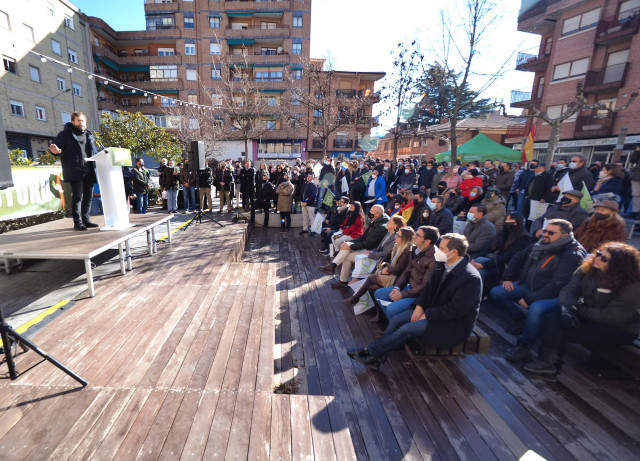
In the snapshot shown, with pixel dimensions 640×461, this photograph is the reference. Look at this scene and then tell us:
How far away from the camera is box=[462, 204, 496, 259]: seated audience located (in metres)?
5.02

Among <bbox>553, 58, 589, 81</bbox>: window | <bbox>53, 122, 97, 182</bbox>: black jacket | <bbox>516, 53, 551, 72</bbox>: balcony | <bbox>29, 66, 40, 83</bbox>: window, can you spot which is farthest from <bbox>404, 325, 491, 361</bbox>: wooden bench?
<bbox>29, 66, 40, 83</bbox>: window

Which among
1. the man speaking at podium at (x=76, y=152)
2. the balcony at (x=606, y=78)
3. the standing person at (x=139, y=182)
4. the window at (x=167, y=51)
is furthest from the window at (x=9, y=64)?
the balcony at (x=606, y=78)

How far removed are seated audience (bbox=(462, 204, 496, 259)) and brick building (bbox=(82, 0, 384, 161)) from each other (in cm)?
2980

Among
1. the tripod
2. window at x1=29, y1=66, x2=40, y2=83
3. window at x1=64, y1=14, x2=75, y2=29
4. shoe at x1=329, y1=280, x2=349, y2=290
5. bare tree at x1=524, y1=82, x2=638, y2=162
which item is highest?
window at x1=64, y1=14, x2=75, y2=29

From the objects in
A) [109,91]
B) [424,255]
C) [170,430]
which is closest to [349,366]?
[424,255]

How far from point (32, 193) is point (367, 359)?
28.9ft

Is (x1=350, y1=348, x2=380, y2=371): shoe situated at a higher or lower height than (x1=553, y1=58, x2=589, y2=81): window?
lower

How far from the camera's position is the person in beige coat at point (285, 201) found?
930 cm

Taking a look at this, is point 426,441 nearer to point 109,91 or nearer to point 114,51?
point 109,91

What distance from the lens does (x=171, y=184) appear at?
10.2 meters

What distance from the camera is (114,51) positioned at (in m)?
34.6

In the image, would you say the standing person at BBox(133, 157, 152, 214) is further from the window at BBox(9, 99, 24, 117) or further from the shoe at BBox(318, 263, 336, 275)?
the window at BBox(9, 99, 24, 117)

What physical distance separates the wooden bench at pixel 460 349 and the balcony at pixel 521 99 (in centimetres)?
2549

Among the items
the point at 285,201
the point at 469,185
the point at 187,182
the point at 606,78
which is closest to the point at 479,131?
the point at 606,78
